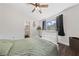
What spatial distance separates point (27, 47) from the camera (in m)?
1.17

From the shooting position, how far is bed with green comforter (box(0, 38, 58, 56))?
43.6 inches

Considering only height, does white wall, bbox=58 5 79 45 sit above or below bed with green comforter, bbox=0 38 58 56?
above

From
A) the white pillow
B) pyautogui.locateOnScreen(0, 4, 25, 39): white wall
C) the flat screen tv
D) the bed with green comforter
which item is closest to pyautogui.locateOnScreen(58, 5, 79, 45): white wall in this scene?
the flat screen tv

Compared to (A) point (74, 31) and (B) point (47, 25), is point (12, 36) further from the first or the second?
(A) point (74, 31)

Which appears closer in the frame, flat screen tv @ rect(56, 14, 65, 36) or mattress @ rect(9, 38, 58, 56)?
mattress @ rect(9, 38, 58, 56)

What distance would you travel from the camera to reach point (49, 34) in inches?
48.6

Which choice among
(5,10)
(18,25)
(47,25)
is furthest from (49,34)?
(5,10)

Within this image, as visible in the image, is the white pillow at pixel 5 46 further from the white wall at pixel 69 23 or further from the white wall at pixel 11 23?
the white wall at pixel 69 23

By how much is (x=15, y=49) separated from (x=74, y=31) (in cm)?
71

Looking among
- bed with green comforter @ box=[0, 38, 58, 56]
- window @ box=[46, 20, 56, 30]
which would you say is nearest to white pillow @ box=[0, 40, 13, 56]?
bed with green comforter @ box=[0, 38, 58, 56]

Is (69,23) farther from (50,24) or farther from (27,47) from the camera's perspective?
(27,47)

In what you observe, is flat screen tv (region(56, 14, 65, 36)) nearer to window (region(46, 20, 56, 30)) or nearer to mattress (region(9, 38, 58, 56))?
window (region(46, 20, 56, 30))

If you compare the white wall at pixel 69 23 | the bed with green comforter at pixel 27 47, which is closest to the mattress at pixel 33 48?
the bed with green comforter at pixel 27 47

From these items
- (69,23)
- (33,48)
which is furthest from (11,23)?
(69,23)
